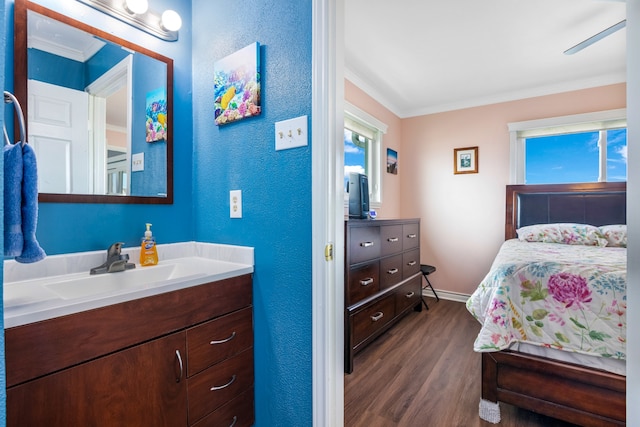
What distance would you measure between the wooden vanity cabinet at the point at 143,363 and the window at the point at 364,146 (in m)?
2.03

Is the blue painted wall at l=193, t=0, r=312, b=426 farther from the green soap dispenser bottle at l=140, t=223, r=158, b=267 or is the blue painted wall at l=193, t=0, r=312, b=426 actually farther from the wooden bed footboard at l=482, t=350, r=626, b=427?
the wooden bed footboard at l=482, t=350, r=626, b=427

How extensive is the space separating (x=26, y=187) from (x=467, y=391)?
2307 millimetres

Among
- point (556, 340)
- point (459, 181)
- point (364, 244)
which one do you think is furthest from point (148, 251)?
point (459, 181)

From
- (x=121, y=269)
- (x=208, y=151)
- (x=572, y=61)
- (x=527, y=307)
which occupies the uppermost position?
(x=572, y=61)

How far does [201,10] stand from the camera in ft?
5.07

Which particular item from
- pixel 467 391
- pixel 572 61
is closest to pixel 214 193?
pixel 467 391

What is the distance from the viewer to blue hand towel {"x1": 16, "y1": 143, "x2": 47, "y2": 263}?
756mm

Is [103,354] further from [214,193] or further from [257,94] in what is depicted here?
[257,94]

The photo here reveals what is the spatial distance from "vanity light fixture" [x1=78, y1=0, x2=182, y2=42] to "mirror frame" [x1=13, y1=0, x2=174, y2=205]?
10cm

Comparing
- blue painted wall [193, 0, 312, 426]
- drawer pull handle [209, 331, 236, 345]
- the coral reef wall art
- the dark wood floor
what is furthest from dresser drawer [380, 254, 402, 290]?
the coral reef wall art

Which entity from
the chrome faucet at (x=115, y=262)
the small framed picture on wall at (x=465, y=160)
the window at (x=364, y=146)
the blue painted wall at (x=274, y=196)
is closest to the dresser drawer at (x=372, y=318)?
the blue painted wall at (x=274, y=196)

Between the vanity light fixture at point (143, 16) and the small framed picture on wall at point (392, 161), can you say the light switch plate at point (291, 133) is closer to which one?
the vanity light fixture at point (143, 16)

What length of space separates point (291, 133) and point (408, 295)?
7.76 feet

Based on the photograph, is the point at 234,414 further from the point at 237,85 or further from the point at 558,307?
the point at 558,307
